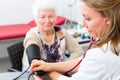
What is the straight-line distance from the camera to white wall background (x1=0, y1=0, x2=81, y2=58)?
4.32 metres

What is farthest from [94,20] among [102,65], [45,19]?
[45,19]

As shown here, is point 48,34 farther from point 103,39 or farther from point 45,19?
point 103,39

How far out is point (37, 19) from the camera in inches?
83.2

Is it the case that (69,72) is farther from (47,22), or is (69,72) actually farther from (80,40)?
(80,40)

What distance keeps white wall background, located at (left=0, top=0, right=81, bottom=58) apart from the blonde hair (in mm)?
3297

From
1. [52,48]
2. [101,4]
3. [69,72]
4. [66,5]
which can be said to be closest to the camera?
[101,4]

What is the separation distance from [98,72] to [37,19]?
46.1 inches

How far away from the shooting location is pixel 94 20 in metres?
1.06

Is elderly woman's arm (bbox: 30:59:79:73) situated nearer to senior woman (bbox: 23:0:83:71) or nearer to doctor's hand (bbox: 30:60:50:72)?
doctor's hand (bbox: 30:60:50:72)

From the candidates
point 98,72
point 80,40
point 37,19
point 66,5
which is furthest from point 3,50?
point 98,72

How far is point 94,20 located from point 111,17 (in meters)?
0.08

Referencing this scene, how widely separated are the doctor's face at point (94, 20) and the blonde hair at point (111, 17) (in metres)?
0.02

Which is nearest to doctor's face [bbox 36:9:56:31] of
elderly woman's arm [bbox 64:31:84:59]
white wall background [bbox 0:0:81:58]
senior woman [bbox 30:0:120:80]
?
elderly woman's arm [bbox 64:31:84:59]

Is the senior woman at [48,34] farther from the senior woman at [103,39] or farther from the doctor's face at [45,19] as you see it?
the senior woman at [103,39]
